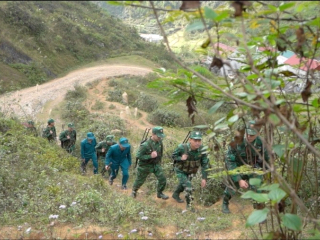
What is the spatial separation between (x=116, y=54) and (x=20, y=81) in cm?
1157

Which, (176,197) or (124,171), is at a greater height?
(124,171)

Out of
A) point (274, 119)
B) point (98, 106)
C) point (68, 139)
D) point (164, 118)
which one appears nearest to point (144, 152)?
point (68, 139)

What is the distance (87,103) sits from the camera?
19875mm

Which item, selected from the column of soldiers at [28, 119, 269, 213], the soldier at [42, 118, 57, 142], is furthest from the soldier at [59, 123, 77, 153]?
the column of soldiers at [28, 119, 269, 213]

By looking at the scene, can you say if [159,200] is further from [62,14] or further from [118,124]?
[62,14]

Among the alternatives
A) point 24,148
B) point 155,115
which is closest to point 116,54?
point 155,115

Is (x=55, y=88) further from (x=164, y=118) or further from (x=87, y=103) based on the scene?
(x=164, y=118)

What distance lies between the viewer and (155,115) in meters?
18.5

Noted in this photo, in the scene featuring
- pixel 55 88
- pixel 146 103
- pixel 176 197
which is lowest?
pixel 176 197

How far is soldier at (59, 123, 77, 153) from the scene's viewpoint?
11062 millimetres

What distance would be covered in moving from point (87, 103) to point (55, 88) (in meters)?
3.77

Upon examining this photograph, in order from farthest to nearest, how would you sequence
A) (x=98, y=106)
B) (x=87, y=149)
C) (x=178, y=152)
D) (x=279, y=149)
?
(x=98, y=106), (x=87, y=149), (x=178, y=152), (x=279, y=149)

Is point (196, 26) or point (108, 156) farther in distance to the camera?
point (108, 156)

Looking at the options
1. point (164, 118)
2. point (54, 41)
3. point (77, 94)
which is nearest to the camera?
point (164, 118)
